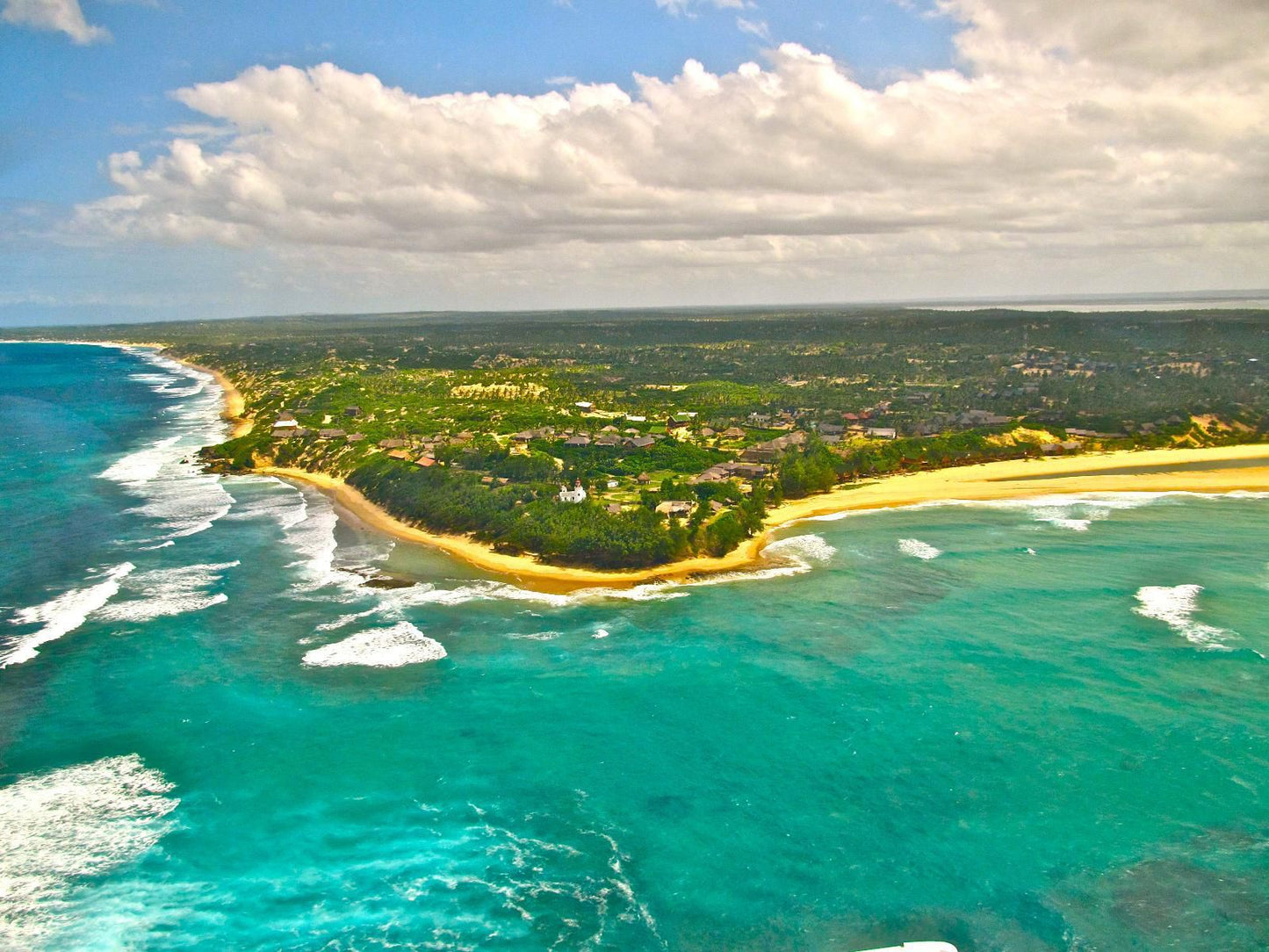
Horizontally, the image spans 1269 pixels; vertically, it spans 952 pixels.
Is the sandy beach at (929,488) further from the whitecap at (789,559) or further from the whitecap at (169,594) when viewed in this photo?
the whitecap at (169,594)

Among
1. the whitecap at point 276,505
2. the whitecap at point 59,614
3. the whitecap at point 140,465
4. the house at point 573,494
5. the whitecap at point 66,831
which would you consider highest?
the house at point 573,494

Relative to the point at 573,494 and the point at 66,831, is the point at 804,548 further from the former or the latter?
the point at 66,831

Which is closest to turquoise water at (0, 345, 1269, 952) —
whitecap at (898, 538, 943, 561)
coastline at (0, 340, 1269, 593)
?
whitecap at (898, 538, 943, 561)

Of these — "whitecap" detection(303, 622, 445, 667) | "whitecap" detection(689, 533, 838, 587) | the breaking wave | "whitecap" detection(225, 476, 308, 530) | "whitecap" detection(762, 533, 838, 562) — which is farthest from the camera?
the breaking wave

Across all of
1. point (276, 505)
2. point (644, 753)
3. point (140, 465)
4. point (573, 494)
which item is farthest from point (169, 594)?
point (140, 465)

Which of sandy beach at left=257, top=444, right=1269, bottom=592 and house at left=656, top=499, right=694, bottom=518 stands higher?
house at left=656, top=499, right=694, bottom=518

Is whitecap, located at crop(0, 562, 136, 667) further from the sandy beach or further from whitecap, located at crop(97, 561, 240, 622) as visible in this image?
the sandy beach

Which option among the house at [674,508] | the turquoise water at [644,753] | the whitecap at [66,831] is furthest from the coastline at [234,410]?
the whitecap at [66,831]
